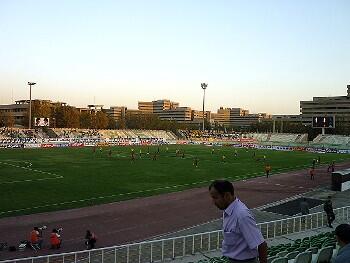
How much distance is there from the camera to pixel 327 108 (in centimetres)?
18850

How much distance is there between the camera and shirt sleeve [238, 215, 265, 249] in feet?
15.9

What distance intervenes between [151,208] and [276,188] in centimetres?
1465

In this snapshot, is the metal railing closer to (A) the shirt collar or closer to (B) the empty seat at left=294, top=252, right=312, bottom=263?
(B) the empty seat at left=294, top=252, right=312, bottom=263

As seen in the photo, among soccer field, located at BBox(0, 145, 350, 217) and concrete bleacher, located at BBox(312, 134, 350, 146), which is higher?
concrete bleacher, located at BBox(312, 134, 350, 146)

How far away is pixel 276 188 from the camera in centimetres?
3638

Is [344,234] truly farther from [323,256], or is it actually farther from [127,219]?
[127,219]

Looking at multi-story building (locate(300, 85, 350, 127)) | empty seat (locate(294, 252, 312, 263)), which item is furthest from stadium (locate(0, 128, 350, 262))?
multi-story building (locate(300, 85, 350, 127))

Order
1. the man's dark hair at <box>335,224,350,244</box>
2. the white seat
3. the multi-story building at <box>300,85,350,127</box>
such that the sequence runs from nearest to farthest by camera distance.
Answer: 1. the man's dark hair at <box>335,224,350,244</box>
2. the white seat
3. the multi-story building at <box>300,85,350,127</box>

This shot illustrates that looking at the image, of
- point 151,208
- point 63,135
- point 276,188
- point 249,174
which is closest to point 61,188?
point 151,208

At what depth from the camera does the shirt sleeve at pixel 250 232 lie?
4.84 m

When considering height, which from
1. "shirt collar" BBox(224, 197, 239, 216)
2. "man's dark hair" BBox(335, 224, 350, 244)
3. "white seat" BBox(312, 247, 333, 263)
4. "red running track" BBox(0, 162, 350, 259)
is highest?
"shirt collar" BBox(224, 197, 239, 216)

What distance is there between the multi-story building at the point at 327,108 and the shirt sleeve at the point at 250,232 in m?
183

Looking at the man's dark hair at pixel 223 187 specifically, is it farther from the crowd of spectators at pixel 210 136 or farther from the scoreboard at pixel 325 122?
the crowd of spectators at pixel 210 136

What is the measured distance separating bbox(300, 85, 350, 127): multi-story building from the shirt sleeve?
600ft
